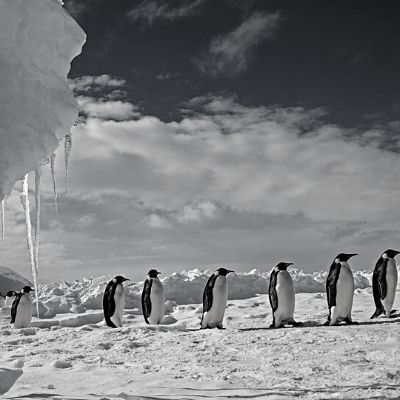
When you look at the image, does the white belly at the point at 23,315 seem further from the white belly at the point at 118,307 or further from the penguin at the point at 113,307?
the white belly at the point at 118,307

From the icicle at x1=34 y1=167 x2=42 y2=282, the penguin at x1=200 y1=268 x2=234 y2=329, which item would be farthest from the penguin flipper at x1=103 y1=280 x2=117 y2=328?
the icicle at x1=34 y1=167 x2=42 y2=282

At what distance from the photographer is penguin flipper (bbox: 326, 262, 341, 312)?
9547mm

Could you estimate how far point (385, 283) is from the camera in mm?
10266

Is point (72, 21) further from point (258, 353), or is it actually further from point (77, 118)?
point (258, 353)

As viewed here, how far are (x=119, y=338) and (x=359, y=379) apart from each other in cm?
452

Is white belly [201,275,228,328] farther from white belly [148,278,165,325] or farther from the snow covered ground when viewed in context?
white belly [148,278,165,325]

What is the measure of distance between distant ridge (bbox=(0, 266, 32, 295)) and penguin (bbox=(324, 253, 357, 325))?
31.9m

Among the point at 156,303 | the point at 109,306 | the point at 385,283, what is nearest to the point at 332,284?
the point at 385,283

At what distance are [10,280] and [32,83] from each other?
39651 millimetres

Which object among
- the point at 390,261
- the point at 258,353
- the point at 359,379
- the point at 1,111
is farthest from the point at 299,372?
the point at 390,261

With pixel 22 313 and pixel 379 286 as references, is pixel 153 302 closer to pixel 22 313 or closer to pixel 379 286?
pixel 22 313

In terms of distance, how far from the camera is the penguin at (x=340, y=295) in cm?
948

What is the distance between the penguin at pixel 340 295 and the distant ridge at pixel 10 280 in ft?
105

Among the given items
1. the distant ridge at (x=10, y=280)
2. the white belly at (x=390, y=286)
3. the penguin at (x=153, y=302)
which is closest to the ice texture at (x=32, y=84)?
the white belly at (x=390, y=286)
